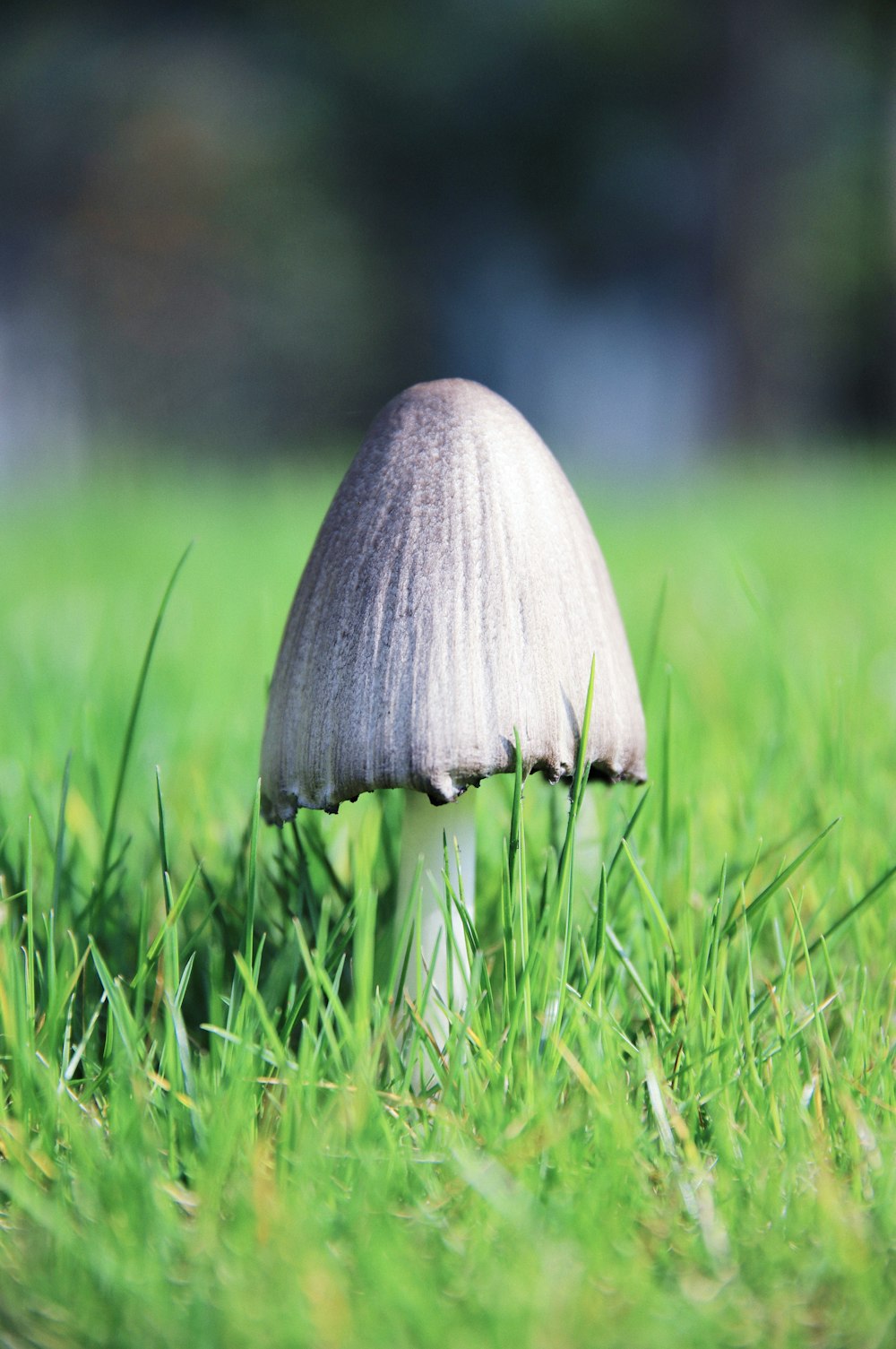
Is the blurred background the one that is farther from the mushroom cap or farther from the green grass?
the mushroom cap

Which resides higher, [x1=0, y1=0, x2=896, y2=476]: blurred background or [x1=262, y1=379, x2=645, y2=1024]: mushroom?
[x1=0, y1=0, x2=896, y2=476]: blurred background

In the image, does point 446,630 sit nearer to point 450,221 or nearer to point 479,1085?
point 479,1085

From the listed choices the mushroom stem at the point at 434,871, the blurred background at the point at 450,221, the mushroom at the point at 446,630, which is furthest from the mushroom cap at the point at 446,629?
the blurred background at the point at 450,221

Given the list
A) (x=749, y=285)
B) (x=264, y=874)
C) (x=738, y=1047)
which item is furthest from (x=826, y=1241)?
(x=749, y=285)

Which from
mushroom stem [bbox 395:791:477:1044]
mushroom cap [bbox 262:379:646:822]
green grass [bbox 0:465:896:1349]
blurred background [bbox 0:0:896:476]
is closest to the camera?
green grass [bbox 0:465:896:1349]

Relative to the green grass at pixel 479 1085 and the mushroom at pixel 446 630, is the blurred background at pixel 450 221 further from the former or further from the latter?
the mushroom at pixel 446 630

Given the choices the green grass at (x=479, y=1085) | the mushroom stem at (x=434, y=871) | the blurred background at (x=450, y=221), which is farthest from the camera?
the blurred background at (x=450, y=221)

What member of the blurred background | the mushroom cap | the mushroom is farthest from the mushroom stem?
the blurred background
